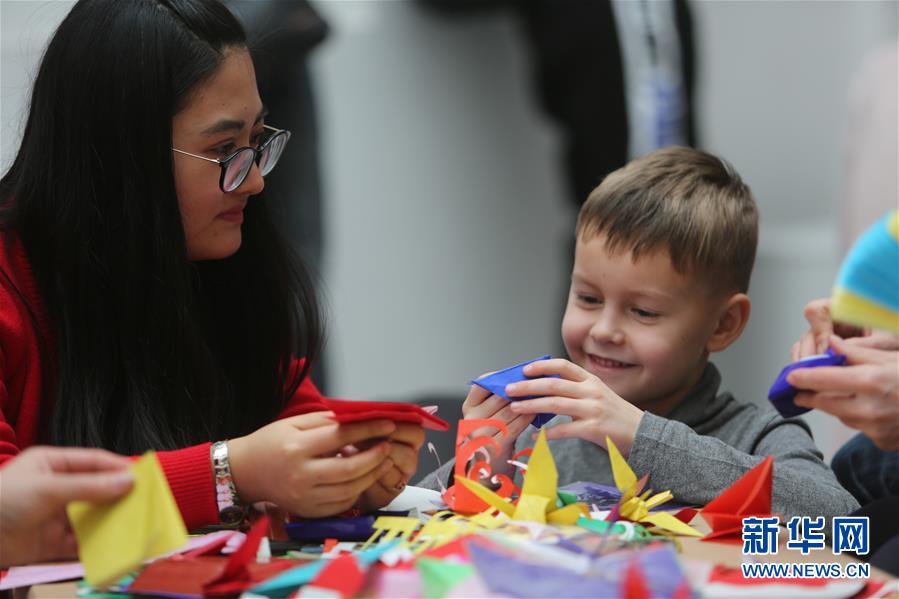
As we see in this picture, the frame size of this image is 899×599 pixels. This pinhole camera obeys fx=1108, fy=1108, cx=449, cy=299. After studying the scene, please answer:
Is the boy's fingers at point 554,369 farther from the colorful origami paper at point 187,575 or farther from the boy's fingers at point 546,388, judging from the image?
the colorful origami paper at point 187,575

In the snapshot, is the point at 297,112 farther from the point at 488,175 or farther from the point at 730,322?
the point at 730,322

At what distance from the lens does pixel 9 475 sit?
857mm

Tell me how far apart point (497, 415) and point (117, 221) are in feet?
1.53

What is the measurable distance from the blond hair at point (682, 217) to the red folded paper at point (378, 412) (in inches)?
17.5

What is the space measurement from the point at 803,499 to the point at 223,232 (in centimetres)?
69

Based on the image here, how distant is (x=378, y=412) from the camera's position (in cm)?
95

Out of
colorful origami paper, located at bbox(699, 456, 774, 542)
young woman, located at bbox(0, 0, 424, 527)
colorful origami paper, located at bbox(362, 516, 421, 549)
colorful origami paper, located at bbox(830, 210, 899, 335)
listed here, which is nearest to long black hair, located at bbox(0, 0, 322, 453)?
young woman, located at bbox(0, 0, 424, 527)

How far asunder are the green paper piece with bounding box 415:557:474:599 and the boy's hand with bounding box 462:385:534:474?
12.1 inches

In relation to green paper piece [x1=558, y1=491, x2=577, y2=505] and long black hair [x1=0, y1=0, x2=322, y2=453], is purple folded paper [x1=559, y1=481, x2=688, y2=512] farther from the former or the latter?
long black hair [x1=0, y1=0, x2=322, y2=453]

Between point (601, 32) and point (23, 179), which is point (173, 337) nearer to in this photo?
point (23, 179)

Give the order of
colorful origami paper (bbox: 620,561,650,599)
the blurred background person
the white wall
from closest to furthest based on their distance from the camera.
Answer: colorful origami paper (bbox: 620,561,650,599) < the blurred background person < the white wall

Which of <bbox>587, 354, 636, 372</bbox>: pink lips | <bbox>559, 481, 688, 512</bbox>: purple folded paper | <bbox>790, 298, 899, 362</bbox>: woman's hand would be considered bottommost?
<bbox>559, 481, 688, 512</bbox>: purple folded paper

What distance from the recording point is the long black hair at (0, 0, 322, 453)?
1182 mm

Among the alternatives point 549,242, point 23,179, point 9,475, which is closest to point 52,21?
point 23,179
